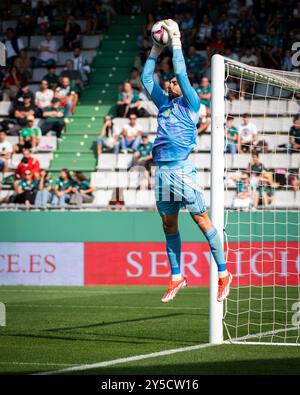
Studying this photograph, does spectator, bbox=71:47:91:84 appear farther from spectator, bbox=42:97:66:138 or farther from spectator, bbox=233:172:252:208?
spectator, bbox=233:172:252:208

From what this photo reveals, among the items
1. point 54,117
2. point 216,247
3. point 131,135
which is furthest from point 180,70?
point 54,117

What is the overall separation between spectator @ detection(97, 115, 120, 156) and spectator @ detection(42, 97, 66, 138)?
1.55m

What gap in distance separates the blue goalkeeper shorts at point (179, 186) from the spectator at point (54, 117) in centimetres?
1458

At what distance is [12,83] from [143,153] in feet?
19.1

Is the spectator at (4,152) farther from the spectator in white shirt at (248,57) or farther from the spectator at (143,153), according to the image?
the spectator in white shirt at (248,57)

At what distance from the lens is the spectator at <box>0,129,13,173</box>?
76.8ft

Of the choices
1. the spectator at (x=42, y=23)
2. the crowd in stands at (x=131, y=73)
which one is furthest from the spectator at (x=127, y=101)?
the spectator at (x=42, y=23)

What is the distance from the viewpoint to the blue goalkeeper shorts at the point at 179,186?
34.0 ft

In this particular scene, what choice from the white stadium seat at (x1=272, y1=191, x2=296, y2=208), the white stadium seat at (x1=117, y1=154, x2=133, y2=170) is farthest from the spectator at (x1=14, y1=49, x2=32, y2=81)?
Answer: the white stadium seat at (x1=272, y1=191, x2=296, y2=208)

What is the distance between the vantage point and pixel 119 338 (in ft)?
35.2

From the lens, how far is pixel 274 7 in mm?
25562

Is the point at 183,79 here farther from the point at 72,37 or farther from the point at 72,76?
the point at 72,37

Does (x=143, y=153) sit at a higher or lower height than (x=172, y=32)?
lower
